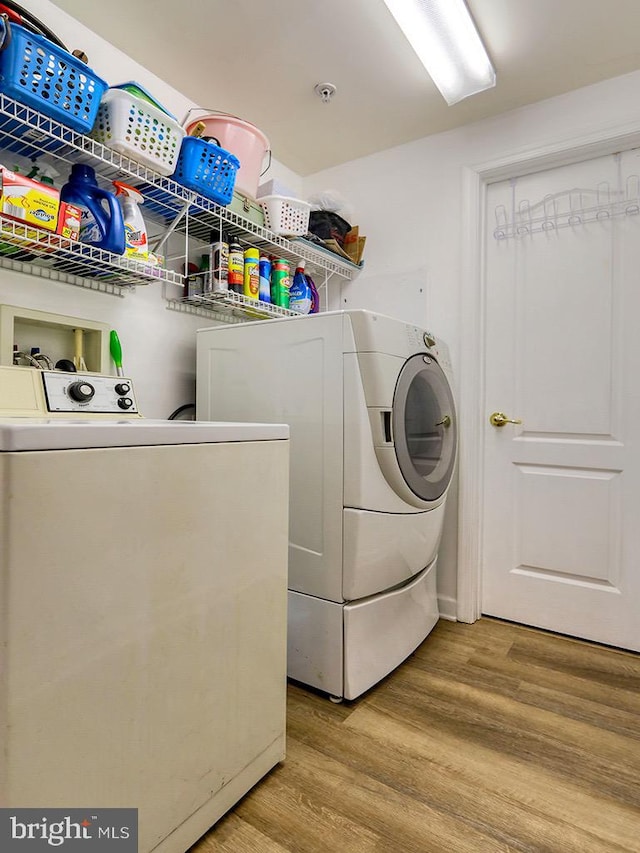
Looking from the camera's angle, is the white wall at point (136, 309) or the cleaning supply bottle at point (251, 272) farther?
the cleaning supply bottle at point (251, 272)

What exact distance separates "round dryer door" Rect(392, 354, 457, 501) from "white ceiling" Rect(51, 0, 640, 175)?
1.18 m

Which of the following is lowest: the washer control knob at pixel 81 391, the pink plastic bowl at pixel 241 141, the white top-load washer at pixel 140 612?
the white top-load washer at pixel 140 612

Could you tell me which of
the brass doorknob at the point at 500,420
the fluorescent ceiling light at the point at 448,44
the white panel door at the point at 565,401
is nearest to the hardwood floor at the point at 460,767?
the white panel door at the point at 565,401

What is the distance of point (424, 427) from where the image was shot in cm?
181

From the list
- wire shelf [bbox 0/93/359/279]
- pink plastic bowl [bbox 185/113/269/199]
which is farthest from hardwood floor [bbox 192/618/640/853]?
pink plastic bowl [bbox 185/113/269/199]

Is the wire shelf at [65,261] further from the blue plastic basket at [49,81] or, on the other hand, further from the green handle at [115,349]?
the blue plastic basket at [49,81]

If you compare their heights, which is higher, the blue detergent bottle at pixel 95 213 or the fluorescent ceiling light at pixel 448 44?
the fluorescent ceiling light at pixel 448 44

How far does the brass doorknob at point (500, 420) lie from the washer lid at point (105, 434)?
1.51m

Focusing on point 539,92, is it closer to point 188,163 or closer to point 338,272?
point 338,272

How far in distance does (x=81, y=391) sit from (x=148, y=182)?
0.71 metres

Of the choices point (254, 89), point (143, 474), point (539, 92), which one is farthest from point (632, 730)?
point (254, 89)

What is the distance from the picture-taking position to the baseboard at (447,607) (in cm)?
229

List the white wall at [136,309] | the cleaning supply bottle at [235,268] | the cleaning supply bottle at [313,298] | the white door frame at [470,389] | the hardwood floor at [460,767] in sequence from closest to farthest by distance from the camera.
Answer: the hardwood floor at [460,767] < the white wall at [136,309] < the cleaning supply bottle at [235,268] < the white door frame at [470,389] < the cleaning supply bottle at [313,298]

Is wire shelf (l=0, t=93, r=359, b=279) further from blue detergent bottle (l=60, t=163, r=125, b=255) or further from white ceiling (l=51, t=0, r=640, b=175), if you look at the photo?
white ceiling (l=51, t=0, r=640, b=175)
